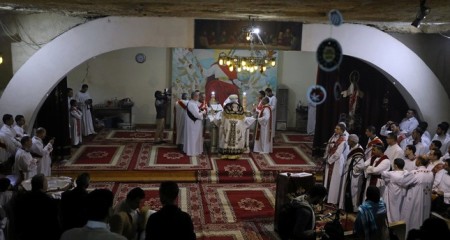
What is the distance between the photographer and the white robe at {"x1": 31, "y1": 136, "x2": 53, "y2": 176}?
755cm

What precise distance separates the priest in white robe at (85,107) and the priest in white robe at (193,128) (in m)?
3.46

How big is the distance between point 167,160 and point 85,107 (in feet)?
12.0

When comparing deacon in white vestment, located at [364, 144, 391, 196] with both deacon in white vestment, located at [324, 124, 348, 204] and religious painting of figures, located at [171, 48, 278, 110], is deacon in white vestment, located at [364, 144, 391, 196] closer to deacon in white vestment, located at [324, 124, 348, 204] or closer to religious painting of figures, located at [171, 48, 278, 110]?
deacon in white vestment, located at [324, 124, 348, 204]

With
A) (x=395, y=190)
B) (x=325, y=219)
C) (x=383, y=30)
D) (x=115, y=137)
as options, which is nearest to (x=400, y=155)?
(x=395, y=190)

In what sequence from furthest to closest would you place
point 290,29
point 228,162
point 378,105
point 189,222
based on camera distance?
point 378,105
point 228,162
point 290,29
point 189,222

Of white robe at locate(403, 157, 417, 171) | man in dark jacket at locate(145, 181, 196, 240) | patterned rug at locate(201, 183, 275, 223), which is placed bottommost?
patterned rug at locate(201, 183, 275, 223)

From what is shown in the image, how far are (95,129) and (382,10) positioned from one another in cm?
994

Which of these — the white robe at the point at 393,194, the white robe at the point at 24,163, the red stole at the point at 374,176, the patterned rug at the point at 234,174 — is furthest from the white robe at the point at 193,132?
the white robe at the point at 393,194

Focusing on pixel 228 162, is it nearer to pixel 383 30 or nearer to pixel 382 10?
pixel 383 30

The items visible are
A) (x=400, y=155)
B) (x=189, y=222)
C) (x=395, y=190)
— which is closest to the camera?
(x=189, y=222)

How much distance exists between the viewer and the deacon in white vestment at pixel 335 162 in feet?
26.1

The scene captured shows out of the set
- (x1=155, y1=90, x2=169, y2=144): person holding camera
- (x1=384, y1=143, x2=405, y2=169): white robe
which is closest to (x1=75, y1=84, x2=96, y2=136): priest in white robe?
(x1=155, y1=90, x2=169, y2=144): person holding camera

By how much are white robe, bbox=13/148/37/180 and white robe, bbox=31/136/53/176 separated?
43 cm

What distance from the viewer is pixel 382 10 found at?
19.5 ft
